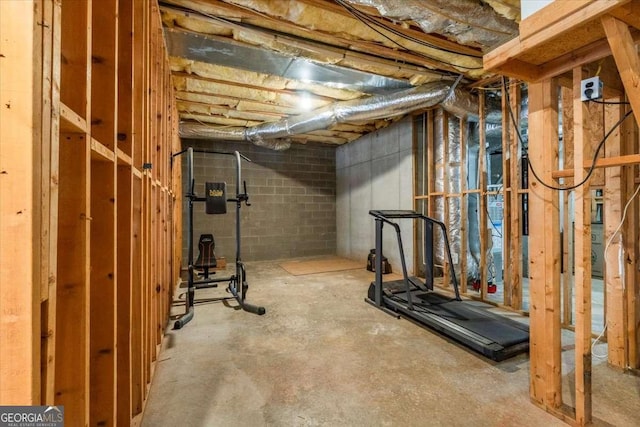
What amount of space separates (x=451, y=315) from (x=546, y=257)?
1.33 meters

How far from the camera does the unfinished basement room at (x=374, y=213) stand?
73 cm

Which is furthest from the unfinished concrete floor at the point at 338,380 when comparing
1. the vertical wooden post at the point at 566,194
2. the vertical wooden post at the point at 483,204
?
the vertical wooden post at the point at 483,204

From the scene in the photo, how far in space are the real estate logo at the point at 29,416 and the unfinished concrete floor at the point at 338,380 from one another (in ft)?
3.55

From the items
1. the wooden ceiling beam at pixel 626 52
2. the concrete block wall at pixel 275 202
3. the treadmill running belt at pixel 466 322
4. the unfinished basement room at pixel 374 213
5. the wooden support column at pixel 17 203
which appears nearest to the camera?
the wooden support column at pixel 17 203

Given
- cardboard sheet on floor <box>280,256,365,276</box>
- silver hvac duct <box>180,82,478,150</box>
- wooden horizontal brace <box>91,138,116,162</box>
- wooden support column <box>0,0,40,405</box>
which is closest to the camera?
wooden support column <box>0,0,40,405</box>

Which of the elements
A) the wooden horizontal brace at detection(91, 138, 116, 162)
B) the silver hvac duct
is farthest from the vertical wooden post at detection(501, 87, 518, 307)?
the wooden horizontal brace at detection(91, 138, 116, 162)

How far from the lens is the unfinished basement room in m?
0.73

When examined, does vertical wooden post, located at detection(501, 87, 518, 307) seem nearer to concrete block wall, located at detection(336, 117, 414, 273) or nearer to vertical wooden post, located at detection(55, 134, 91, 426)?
concrete block wall, located at detection(336, 117, 414, 273)

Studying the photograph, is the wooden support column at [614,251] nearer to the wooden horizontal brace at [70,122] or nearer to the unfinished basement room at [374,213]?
the unfinished basement room at [374,213]

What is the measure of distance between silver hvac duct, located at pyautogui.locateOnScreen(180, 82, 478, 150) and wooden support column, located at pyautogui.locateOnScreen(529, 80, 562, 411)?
191cm

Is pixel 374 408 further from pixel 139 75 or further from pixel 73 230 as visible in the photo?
pixel 139 75

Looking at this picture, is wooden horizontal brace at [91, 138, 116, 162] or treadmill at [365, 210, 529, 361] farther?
treadmill at [365, 210, 529, 361]

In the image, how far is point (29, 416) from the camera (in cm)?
70

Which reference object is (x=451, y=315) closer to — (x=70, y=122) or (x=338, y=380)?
(x=338, y=380)
